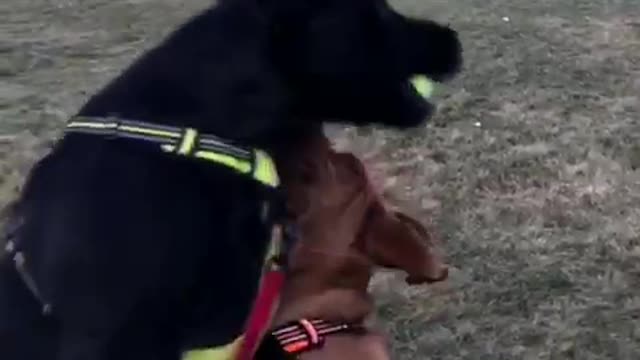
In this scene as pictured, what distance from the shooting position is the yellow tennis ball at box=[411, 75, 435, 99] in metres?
1.57

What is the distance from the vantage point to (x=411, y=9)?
398cm

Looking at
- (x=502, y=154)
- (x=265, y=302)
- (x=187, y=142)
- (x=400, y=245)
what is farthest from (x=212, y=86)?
(x=502, y=154)

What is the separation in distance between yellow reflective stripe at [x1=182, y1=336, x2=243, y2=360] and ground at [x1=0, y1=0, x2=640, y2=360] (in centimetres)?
47

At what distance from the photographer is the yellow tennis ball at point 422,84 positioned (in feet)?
5.16

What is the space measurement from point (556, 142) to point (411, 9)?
110 centimetres

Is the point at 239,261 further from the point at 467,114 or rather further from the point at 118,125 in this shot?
the point at 467,114

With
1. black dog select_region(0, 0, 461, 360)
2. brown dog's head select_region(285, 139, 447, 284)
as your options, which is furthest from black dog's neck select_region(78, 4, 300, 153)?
brown dog's head select_region(285, 139, 447, 284)

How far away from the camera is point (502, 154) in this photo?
293cm

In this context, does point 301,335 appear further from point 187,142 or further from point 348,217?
point 187,142

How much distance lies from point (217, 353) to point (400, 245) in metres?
0.32

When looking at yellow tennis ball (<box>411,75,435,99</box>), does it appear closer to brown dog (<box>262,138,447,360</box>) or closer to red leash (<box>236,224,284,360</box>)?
brown dog (<box>262,138,447,360</box>)

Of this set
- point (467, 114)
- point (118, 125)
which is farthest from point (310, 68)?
point (467, 114)

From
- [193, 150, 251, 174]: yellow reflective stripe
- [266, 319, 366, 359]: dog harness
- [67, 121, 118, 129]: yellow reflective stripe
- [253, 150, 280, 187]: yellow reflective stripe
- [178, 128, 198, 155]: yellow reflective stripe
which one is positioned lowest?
[266, 319, 366, 359]: dog harness

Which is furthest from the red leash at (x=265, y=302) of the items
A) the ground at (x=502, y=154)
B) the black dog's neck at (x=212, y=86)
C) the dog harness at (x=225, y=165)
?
the ground at (x=502, y=154)
